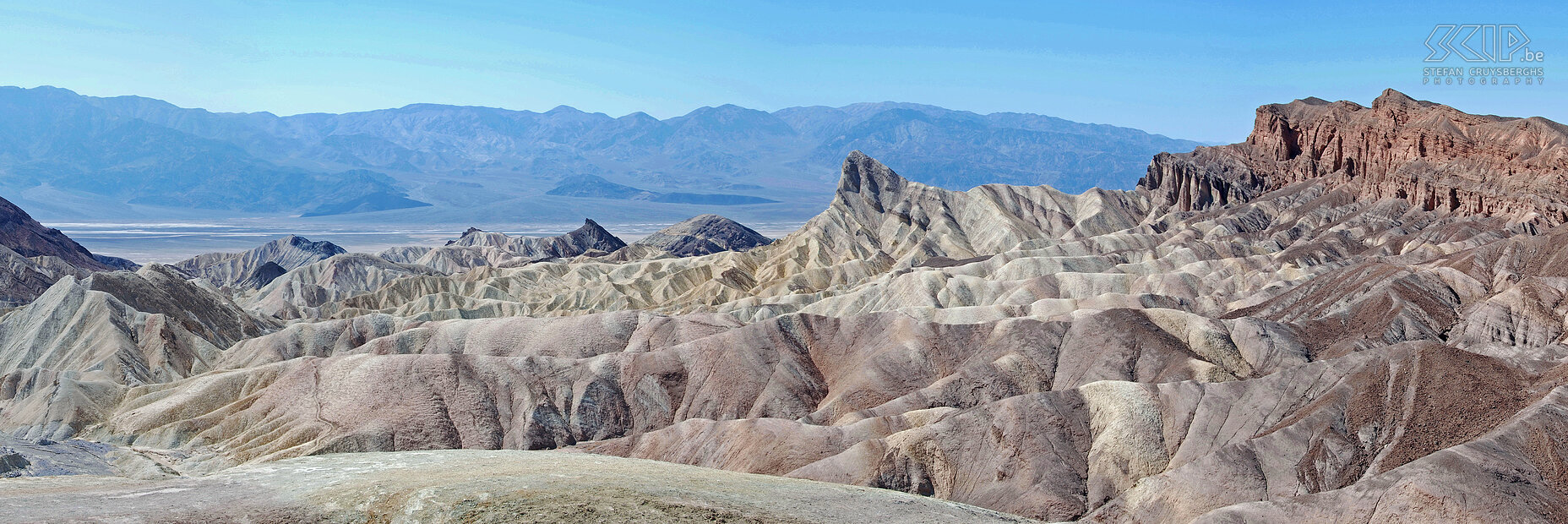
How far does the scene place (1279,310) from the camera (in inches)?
3211

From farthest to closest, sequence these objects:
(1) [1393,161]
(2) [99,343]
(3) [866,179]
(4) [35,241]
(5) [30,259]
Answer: (4) [35,241] → (3) [866,179] → (5) [30,259] → (1) [1393,161] → (2) [99,343]

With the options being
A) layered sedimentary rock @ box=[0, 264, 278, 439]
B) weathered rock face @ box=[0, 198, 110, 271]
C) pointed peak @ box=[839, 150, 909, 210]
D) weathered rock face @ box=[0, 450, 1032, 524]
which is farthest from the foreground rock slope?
weathered rock face @ box=[0, 198, 110, 271]

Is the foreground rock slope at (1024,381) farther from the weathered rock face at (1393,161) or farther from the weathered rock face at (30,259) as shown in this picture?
the weathered rock face at (30,259)

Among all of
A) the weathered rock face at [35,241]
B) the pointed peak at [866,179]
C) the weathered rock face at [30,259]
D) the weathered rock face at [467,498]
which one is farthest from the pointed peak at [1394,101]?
the weathered rock face at [35,241]

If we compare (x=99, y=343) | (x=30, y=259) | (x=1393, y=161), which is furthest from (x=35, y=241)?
(x=1393, y=161)

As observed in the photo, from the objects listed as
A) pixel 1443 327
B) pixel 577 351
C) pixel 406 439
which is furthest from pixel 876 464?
pixel 1443 327

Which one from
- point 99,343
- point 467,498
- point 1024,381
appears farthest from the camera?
point 99,343

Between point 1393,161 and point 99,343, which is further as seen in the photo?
point 1393,161

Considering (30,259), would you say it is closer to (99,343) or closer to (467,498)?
(99,343)

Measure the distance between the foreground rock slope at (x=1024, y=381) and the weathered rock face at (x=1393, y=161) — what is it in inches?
34.2

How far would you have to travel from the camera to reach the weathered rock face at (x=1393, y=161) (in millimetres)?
114188

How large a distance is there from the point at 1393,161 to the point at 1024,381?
294 ft

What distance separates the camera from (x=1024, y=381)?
67.6 metres

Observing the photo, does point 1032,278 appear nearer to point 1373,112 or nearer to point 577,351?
point 577,351
